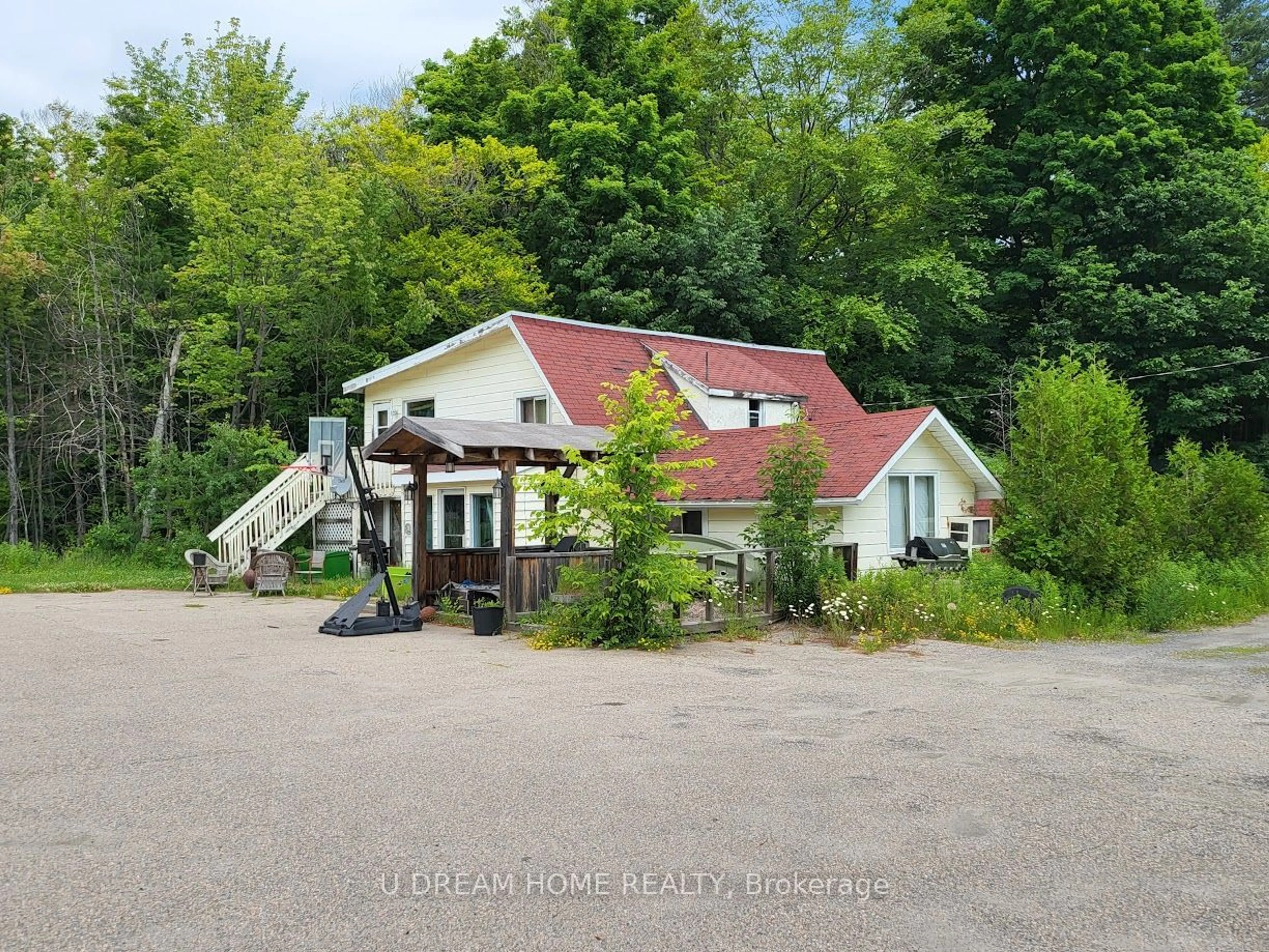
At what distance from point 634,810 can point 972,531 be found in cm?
1573

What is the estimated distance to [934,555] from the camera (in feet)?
58.4

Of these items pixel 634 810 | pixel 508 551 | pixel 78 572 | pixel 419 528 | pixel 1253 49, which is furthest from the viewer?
pixel 1253 49

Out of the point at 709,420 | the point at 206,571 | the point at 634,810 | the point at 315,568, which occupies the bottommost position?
the point at 634,810

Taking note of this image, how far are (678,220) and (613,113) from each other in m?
4.04

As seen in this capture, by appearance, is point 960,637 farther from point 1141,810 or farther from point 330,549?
point 330,549

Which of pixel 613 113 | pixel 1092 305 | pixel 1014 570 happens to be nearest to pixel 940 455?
pixel 1014 570

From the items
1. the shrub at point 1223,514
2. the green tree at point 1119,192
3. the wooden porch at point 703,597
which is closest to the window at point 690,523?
the wooden porch at point 703,597

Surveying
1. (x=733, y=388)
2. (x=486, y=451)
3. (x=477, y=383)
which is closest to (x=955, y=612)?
(x=486, y=451)

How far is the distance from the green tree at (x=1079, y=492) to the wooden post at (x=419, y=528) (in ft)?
30.4

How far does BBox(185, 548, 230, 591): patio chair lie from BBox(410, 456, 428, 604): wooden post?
637 cm

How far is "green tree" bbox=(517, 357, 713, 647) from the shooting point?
489 inches

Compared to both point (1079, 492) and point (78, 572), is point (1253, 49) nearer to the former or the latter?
point (1079, 492)

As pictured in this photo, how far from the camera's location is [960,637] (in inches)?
516

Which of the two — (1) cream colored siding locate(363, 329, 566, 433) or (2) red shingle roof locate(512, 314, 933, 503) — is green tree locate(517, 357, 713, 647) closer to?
(2) red shingle roof locate(512, 314, 933, 503)
